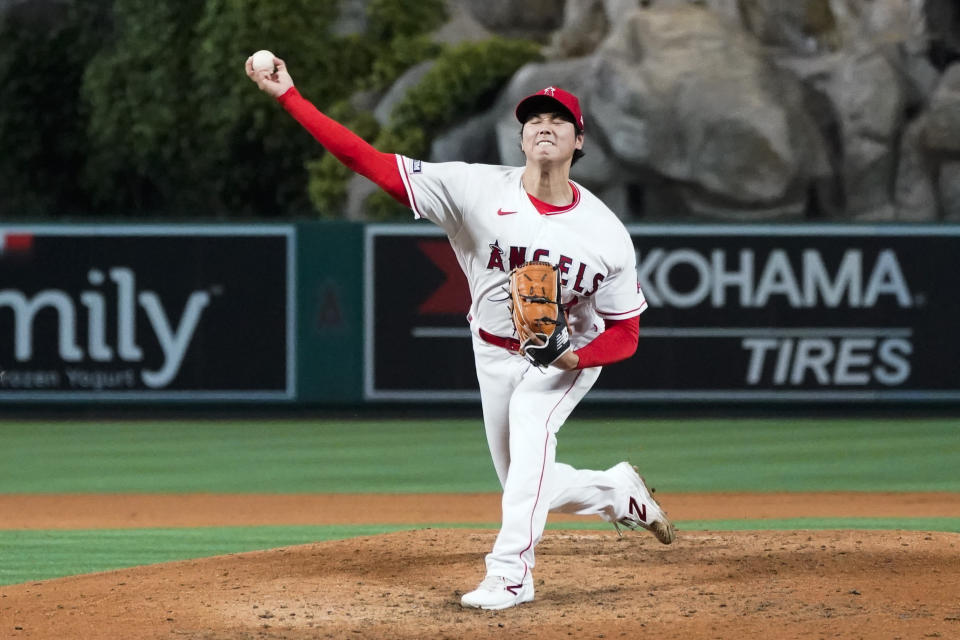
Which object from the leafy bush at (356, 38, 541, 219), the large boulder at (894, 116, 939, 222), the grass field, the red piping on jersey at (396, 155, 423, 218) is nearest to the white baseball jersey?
the red piping on jersey at (396, 155, 423, 218)

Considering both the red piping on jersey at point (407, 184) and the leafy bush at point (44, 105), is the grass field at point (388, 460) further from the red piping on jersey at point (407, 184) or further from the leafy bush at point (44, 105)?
the leafy bush at point (44, 105)

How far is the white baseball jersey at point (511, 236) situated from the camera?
5.44 metres

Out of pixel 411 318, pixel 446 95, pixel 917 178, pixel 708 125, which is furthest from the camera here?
pixel 446 95

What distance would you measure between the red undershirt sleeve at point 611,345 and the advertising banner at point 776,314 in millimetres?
7395

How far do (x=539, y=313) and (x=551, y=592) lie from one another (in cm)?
122

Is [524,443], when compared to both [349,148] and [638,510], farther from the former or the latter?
[349,148]

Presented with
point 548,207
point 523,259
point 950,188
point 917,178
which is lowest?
point 523,259

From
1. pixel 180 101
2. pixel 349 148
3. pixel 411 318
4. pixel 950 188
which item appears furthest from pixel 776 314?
pixel 180 101

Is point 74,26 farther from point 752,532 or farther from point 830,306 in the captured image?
point 752,532

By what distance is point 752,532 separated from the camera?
711 cm

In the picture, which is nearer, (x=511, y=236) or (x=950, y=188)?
(x=511, y=236)

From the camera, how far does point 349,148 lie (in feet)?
17.9

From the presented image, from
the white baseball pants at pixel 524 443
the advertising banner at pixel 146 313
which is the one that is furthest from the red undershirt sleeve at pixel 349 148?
the advertising banner at pixel 146 313

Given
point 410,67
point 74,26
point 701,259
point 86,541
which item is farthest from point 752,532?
Result: point 74,26
